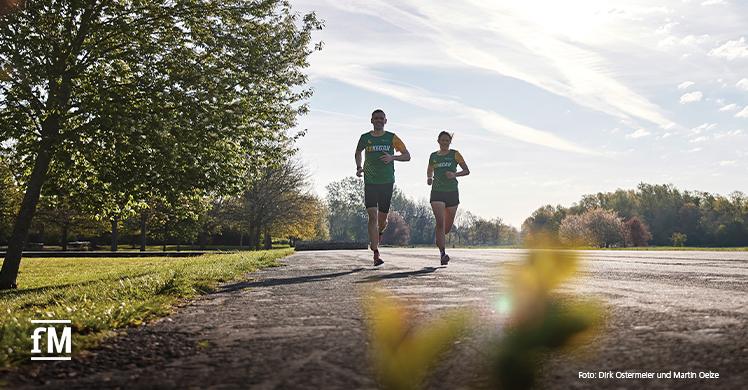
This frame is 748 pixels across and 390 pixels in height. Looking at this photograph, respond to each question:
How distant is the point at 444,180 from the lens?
10.3 m

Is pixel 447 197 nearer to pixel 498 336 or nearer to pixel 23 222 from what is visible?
pixel 498 336

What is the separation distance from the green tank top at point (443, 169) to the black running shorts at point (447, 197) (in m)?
0.06

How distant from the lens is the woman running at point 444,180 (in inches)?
400

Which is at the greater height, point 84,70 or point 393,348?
point 84,70

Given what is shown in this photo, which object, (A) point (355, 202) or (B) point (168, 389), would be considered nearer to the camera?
(B) point (168, 389)

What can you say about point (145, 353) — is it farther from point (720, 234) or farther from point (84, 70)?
point (720, 234)

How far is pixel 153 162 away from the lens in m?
12.0

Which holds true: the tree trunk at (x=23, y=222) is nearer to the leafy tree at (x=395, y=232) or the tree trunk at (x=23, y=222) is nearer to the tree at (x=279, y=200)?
the tree at (x=279, y=200)

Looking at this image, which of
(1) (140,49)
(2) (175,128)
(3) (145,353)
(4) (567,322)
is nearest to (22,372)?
(3) (145,353)

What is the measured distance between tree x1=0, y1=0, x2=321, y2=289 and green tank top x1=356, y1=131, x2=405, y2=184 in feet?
13.6

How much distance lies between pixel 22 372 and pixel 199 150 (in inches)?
411

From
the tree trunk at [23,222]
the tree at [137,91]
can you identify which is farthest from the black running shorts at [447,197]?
the tree trunk at [23,222]

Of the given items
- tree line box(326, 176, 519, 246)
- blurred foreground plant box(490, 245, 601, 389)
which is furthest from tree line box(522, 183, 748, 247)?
blurred foreground plant box(490, 245, 601, 389)

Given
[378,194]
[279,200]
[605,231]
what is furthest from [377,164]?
[605,231]
